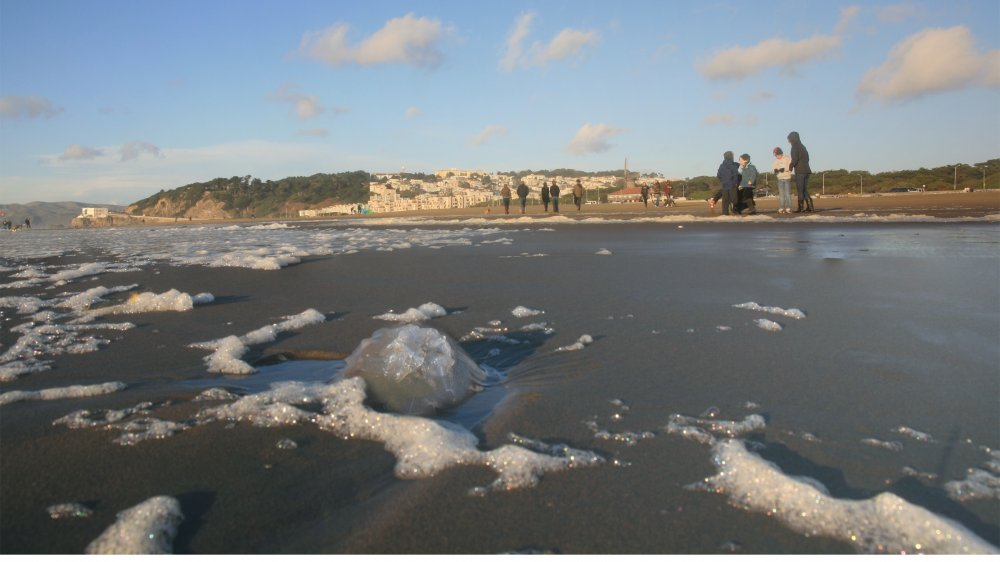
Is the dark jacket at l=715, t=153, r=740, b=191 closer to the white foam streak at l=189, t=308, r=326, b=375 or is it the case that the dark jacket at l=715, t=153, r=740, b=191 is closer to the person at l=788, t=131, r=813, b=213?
the person at l=788, t=131, r=813, b=213

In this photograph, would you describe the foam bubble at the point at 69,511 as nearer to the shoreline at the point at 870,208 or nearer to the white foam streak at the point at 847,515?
the white foam streak at the point at 847,515

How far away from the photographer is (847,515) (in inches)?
60.7

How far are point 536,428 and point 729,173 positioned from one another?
1506 centimetres

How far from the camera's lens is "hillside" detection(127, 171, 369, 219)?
104719 millimetres

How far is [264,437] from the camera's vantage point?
6.84 feet

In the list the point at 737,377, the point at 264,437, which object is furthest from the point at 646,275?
the point at 264,437

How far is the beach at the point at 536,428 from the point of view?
1.53 meters

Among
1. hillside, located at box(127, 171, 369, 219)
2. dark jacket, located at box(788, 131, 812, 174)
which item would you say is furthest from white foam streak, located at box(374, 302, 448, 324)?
hillside, located at box(127, 171, 369, 219)

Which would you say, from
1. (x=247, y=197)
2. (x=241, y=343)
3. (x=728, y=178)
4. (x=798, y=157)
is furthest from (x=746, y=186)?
(x=247, y=197)

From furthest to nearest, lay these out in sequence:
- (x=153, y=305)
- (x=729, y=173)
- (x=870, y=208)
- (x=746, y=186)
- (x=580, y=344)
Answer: (x=870, y=208)
(x=746, y=186)
(x=729, y=173)
(x=153, y=305)
(x=580, y=344)

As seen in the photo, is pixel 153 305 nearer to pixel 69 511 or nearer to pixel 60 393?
pixel 60 393

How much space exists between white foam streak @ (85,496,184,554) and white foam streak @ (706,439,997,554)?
52.1 inches

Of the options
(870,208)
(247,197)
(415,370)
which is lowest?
(415,370)

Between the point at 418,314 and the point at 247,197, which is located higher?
the point at 247,197
